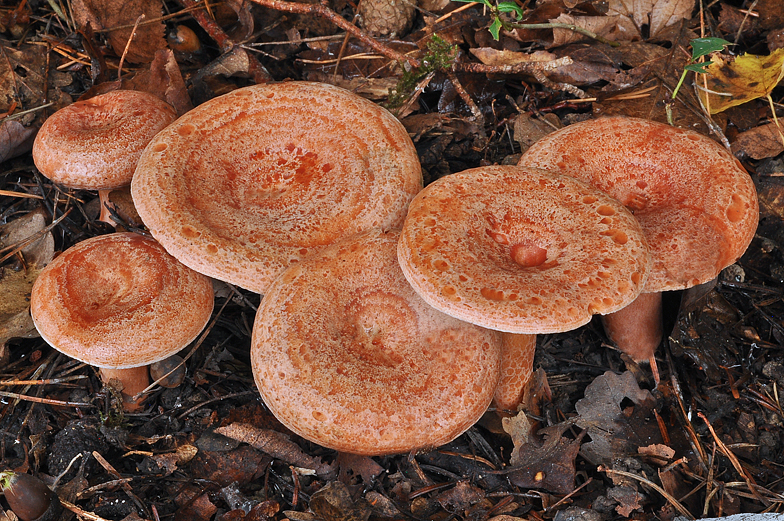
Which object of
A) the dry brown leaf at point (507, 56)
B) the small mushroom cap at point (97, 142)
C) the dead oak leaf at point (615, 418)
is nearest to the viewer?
the dead oak leaf at point (615, 418)

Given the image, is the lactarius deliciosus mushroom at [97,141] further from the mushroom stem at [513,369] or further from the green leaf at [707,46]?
the green leaf at [707,46]

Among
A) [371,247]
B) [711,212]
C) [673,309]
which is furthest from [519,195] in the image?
A: [673,309]

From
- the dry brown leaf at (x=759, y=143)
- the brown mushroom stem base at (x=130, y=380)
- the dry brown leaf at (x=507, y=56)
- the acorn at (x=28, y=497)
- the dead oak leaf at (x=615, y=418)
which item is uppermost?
the dry brown leaf at (x=507, y=56)

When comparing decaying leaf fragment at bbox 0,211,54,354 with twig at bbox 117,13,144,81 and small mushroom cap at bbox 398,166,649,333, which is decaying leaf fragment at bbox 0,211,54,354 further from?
small mushroom cap at bbox 398,166,649,333

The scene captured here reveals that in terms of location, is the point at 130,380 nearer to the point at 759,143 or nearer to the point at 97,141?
the point at 97,141

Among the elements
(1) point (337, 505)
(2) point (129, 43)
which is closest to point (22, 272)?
(2) point (129, 43)

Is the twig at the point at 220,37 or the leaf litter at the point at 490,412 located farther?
the twig at the point at 220,37

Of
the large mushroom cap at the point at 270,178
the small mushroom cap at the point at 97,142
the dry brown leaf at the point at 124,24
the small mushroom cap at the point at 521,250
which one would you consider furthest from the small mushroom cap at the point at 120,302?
the dry brown leaf at the point at 124,24
